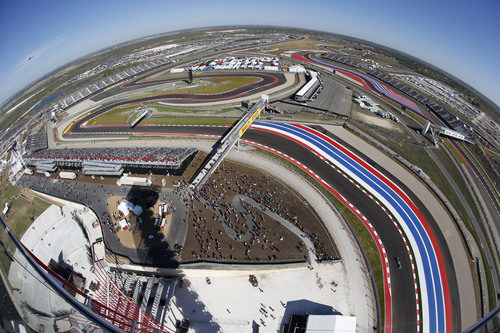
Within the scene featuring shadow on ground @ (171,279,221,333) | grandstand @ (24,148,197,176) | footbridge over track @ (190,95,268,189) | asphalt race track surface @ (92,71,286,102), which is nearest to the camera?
shadow on ground @ (171,279,221,333)

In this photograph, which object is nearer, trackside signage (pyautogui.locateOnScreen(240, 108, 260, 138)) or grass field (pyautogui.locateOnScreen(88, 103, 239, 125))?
trackside signage (pyautogui.locateOnScreen(240, 108, 260, 138))

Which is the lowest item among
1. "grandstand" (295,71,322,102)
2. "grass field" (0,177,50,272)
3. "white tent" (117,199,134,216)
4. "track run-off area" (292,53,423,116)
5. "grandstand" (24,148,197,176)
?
"grass field" (0,177,50,272)

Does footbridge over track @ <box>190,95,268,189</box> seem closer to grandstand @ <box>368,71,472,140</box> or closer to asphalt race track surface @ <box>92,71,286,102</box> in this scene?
asphalt race track surface @ <box>92,71,286,102</box>

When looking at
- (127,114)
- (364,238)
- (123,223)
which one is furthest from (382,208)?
(127,114)

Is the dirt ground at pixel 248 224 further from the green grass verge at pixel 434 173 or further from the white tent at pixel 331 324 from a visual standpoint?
the green grass verge at pixel 434 173

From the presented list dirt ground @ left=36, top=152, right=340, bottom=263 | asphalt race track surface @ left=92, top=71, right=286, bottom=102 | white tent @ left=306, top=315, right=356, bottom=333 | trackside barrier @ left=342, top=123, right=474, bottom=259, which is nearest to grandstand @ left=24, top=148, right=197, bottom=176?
dirt ground @ left=36, top=152, right=340, bottom=263

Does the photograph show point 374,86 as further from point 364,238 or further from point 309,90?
point 364,238
